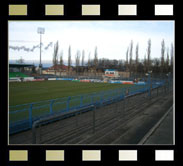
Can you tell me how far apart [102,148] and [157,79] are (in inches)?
1310

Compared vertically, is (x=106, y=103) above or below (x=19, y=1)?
below

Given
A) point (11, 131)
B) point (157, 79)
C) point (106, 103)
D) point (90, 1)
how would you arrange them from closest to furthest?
point (90, 1), point (11, 131), point (106, 103), point (157, 79)

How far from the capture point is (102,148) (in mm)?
4137
